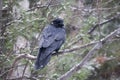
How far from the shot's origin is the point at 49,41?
5340 millimetres

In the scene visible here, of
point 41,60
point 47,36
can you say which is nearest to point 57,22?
point 47,36

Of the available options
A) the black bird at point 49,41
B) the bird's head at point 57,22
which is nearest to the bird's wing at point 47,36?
the black bird at point 49,41

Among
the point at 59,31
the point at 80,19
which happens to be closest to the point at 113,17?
the point at 80,19

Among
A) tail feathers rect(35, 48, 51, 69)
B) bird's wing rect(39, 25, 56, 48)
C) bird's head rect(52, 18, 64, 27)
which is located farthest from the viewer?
bird's head rect(52, 18, 64, 27)

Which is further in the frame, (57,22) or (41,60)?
(57,22)

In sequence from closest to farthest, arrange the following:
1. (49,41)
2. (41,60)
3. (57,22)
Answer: (41,60)
(49,41)
(57,22)

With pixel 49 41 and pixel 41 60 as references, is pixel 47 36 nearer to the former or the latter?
pixel 49 41

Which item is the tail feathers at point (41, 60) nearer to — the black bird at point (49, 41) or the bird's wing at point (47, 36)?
the black bird at point (49, 41)

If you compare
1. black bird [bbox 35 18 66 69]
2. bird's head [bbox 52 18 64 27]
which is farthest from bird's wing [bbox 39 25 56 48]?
bird's head [bbox 52 18 64 27]

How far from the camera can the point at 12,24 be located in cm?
607

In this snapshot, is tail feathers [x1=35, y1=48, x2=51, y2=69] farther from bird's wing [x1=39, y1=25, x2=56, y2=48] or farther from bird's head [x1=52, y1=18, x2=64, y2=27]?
bird's head [x1=52, y1=18, x2=64, y2=27]

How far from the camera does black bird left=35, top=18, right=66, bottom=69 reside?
16.3ft

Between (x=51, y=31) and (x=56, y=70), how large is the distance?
0.84 meters

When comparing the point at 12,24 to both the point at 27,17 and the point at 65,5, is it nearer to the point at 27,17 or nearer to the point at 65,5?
the point at 27,17
